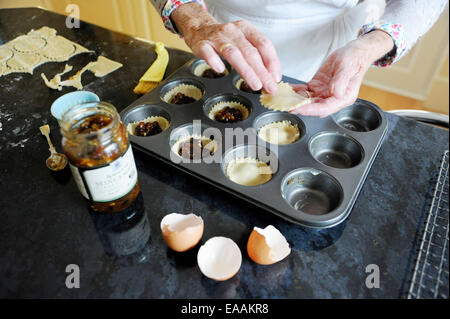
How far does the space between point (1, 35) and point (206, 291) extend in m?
2.31

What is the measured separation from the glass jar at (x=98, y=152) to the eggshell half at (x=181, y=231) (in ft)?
0.56

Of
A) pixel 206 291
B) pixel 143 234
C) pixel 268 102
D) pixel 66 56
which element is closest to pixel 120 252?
pixel 143 234

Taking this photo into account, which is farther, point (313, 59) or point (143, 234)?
point (313, 59)

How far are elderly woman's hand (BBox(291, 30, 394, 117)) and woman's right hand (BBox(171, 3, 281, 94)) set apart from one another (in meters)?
0.21

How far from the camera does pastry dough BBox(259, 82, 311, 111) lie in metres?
1.36

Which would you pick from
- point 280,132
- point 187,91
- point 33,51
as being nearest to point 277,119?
point 280,132

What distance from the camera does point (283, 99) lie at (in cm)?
142

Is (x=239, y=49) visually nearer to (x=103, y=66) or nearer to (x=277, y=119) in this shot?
(x=277, y=119)

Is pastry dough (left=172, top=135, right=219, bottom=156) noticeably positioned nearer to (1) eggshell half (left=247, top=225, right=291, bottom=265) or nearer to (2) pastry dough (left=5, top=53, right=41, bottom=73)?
(1) eggshell half (left=247, top=225, right=291, bottom=265)

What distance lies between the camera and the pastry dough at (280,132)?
1442mm

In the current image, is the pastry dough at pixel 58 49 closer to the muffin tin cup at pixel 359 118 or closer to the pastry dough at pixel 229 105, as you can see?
the pastry dough at pixel 229 105

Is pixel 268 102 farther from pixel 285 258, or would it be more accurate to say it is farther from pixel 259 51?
pixel 285 258

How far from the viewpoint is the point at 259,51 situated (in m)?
1.37

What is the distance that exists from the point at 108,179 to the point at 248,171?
1.88 feet
